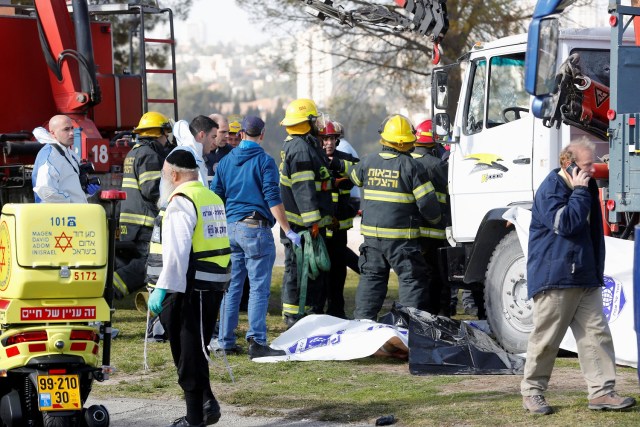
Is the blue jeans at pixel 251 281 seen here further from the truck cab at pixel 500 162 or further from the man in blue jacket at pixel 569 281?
the man in blue jacket at pixel 569 281

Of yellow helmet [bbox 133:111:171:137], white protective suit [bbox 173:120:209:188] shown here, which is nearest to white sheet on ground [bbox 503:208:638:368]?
white protective suit [bbox 173:120:209:188]

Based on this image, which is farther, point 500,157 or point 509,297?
point 500,157

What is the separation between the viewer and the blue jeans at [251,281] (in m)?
9.03

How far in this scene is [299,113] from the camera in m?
10.2

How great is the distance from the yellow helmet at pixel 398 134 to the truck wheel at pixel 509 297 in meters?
1.28

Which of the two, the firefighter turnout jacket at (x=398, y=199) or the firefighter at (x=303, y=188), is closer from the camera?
the firefighter turnout jacket at (x=398, y=199)

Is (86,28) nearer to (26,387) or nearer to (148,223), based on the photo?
(148,223)

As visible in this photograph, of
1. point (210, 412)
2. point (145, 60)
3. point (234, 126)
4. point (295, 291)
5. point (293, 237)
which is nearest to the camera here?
point (210, 412)

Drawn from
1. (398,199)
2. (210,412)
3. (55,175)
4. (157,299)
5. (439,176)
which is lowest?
(210,412)

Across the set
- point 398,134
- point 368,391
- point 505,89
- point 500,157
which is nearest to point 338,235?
point 398,134

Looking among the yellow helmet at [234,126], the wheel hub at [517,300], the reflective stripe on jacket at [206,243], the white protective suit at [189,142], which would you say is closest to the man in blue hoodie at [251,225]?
the white protective suit at [189,142]

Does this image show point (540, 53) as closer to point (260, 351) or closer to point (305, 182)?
point (305, 182)

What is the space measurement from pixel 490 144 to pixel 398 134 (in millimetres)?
799

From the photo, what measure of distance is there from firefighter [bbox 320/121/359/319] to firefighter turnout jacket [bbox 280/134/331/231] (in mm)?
418
